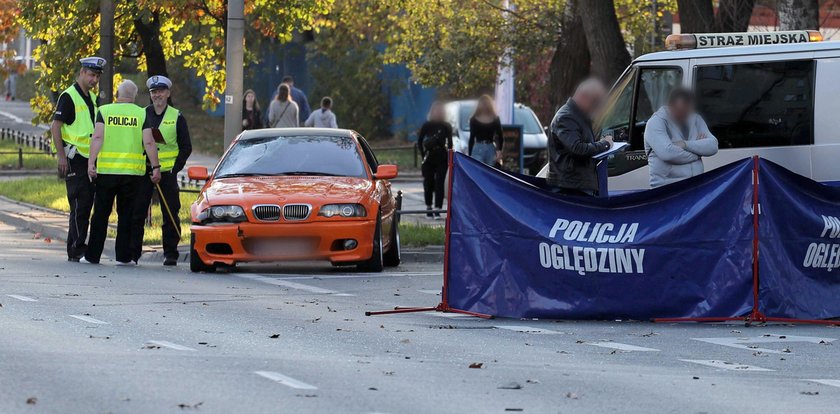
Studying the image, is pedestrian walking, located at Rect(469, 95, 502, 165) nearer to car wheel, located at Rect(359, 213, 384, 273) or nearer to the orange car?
the orange car

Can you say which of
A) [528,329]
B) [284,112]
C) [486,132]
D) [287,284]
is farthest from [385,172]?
[284,112]

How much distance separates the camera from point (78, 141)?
16.0 m

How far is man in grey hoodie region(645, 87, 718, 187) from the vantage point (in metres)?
13.3

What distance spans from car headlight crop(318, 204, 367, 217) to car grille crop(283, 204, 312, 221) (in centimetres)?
13

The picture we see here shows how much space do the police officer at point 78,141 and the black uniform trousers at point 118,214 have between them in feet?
0.63

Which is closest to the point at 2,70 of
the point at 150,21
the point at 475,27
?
the point at 475,27

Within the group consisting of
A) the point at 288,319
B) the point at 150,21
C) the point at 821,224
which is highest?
the point at 150,21

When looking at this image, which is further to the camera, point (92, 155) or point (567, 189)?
point (92, 155)

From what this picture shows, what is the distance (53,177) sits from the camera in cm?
3125

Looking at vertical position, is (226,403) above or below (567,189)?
below

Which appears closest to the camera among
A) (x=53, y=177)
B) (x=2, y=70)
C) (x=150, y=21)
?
(x=150, y=21)

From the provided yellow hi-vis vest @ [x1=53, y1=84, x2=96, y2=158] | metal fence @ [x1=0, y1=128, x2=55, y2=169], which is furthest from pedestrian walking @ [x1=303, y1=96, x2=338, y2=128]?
yellow hi-vis vest @ [x1=53, y1=84, x2=96, y2=158]

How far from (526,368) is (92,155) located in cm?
770

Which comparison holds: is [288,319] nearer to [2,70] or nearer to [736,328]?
[736,328]
